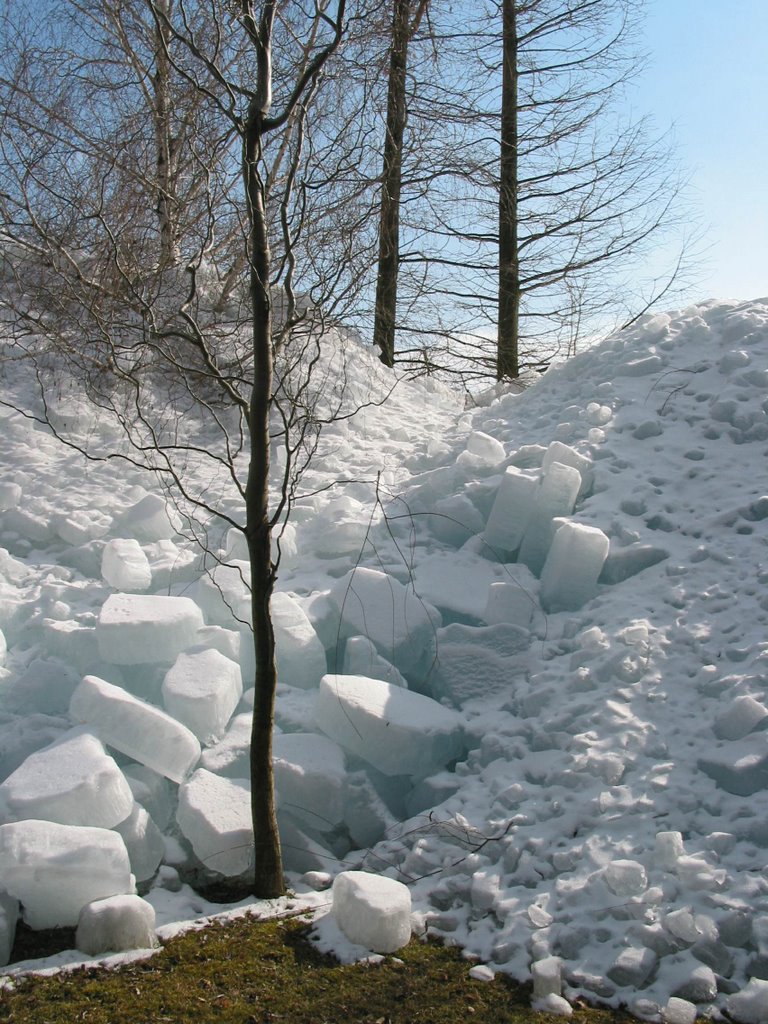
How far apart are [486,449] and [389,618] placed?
1881 mm

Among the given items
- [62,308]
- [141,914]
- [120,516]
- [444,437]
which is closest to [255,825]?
[141,914]

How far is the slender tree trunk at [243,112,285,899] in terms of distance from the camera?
3143 millimetres

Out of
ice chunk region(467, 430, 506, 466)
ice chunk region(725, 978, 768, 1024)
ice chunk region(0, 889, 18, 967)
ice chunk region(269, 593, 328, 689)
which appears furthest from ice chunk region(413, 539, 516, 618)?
ice chunk region(0, 889, 18, 967)

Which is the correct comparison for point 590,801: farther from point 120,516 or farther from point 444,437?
point 444,437

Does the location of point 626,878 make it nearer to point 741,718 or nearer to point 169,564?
point 741,718

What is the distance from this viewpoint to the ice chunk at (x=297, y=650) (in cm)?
424

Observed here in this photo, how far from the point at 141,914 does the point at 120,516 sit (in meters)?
3.23

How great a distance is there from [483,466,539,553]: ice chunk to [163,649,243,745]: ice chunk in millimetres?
1866

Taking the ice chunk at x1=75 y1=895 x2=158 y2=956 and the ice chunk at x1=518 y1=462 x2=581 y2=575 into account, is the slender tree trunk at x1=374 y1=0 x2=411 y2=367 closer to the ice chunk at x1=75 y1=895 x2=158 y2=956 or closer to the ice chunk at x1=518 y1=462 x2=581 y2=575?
the ice chunk at x1=518 y1=462 x2=581 y2=575

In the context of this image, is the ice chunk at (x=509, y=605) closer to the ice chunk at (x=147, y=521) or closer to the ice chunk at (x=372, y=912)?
the ice chunk at (x=372, y=912)

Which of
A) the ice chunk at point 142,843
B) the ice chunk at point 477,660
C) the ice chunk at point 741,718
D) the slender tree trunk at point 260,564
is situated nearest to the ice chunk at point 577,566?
the ice chunk at point 477,660

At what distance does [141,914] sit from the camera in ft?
9.16

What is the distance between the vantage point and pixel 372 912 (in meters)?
2.80

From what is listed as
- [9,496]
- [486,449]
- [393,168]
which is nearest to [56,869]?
[9,496]
